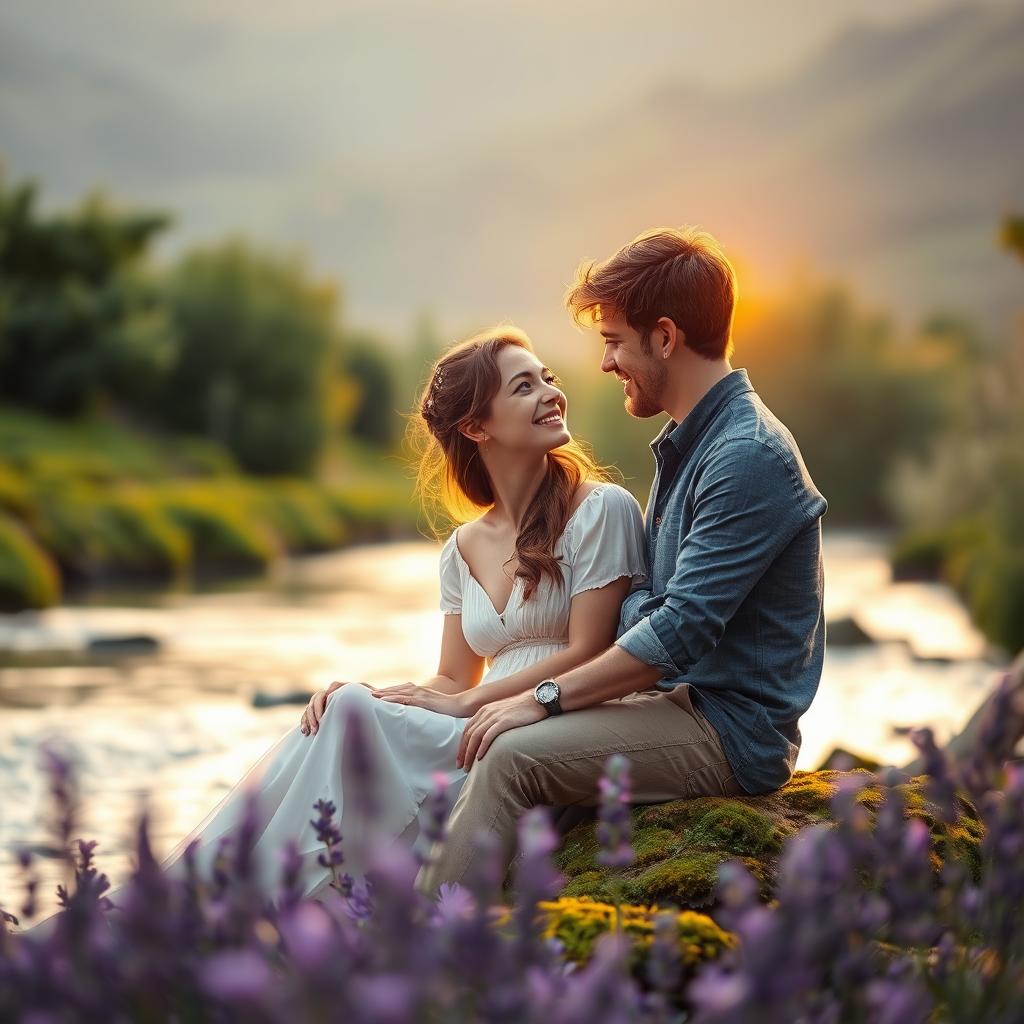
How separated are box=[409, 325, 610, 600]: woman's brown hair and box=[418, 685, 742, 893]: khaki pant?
600 millimetres

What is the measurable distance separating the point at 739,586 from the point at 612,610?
58cm

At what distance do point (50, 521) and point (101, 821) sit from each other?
15.4m

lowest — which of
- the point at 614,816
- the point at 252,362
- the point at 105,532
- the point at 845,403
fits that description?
the point at 105,532

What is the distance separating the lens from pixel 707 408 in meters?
3.90

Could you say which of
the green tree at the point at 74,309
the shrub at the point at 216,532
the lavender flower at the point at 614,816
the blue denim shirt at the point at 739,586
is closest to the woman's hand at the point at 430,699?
the blue denim shirt at the point at 739,586

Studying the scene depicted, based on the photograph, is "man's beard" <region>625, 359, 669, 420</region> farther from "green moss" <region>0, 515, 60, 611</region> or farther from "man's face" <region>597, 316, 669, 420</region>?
"green moss" <region>0, 515, 60, 611</region>

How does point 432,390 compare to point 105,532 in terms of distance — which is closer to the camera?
point 432,390

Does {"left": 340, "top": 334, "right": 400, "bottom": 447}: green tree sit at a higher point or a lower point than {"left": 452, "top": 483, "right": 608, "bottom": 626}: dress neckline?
higher

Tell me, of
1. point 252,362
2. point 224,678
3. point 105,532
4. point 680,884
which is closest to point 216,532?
point 105,532

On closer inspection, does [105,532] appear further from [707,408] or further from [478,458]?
[707,408]

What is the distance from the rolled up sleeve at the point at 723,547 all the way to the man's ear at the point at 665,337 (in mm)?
378

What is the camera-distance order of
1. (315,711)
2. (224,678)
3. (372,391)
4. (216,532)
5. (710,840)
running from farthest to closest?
(372,391) < (216,532) < (224,678) < (315,711) < (710,840)

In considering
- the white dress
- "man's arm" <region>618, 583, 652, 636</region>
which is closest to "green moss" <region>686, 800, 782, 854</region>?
"man's arm" <region>618, 583, 652, 636</region>

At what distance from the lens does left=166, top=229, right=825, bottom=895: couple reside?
3521 mm
